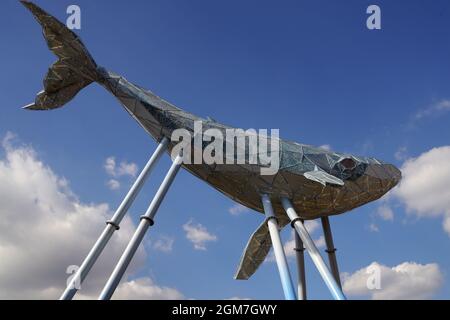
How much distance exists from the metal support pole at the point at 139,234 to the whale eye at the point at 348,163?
742 cm

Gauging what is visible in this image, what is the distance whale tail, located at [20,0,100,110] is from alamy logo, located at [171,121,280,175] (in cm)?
428

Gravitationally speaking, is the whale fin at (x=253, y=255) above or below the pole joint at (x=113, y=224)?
above

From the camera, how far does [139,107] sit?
55.4 feet

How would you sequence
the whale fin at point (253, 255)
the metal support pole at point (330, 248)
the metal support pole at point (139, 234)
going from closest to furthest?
the metal support pole at point (139, 234) < the metal support pole at point (330, 248) < the whale fin at point (253, 255)

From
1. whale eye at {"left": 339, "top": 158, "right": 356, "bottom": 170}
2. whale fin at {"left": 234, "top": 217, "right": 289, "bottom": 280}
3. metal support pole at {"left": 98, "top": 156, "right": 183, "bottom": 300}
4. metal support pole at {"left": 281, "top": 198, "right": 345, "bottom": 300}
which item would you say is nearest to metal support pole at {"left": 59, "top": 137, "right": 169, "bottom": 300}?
metal support pole at {"left": 98, "top": 156, "right": 183, "bottom": 300}

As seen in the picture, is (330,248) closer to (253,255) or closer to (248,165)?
(253,255)

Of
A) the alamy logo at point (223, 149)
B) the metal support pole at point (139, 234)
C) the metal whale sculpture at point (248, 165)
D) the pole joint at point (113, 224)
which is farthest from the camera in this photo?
the alamy logo at point (223, 149)

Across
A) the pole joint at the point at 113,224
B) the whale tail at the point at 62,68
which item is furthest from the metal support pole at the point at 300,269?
the whale tail at the point at 62,68

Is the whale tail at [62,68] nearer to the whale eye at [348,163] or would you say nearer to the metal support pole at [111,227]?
the metal support pole at [111,227]

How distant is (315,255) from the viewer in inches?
615

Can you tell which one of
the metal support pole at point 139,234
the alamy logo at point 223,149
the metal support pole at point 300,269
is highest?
the alamy logo at point 223,149

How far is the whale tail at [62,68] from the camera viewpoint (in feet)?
47.9
